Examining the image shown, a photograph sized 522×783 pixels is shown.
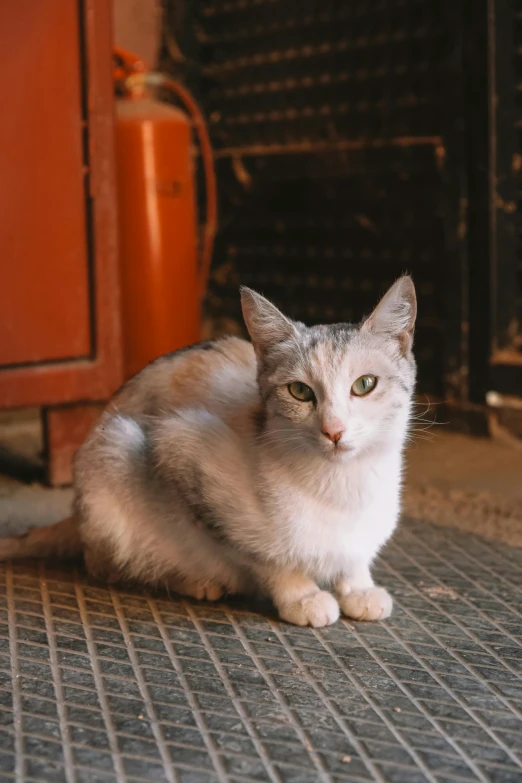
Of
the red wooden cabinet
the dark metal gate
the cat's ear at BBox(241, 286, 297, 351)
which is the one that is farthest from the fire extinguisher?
the cat's ear at BBox(241, 286, 297, 351)

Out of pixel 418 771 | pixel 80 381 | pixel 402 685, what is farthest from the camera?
pixel 80 381

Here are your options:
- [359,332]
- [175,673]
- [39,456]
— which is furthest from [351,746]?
[39,456]

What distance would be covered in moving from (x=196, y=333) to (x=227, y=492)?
66.8 inches

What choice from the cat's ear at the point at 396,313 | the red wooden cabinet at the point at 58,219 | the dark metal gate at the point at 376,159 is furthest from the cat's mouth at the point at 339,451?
the dark metal gate at the point at 376,159

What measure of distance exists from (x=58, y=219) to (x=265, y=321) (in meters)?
1.01

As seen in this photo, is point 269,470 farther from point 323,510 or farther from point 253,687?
point 253,687

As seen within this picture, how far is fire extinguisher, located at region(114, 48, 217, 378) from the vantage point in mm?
3066

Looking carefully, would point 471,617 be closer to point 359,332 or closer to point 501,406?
point 359,332

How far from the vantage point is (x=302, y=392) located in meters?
1.55

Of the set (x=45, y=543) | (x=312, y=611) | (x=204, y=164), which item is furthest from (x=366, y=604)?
(x=204, y=164)

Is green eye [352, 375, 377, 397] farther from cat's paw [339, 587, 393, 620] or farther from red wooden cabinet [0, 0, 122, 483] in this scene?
red wooden cabinet [0, 0, 122, 483]

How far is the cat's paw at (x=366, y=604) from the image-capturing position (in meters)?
1.67

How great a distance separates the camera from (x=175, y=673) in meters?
1.46

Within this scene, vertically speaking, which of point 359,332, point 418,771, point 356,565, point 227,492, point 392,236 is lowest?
point 418,771
